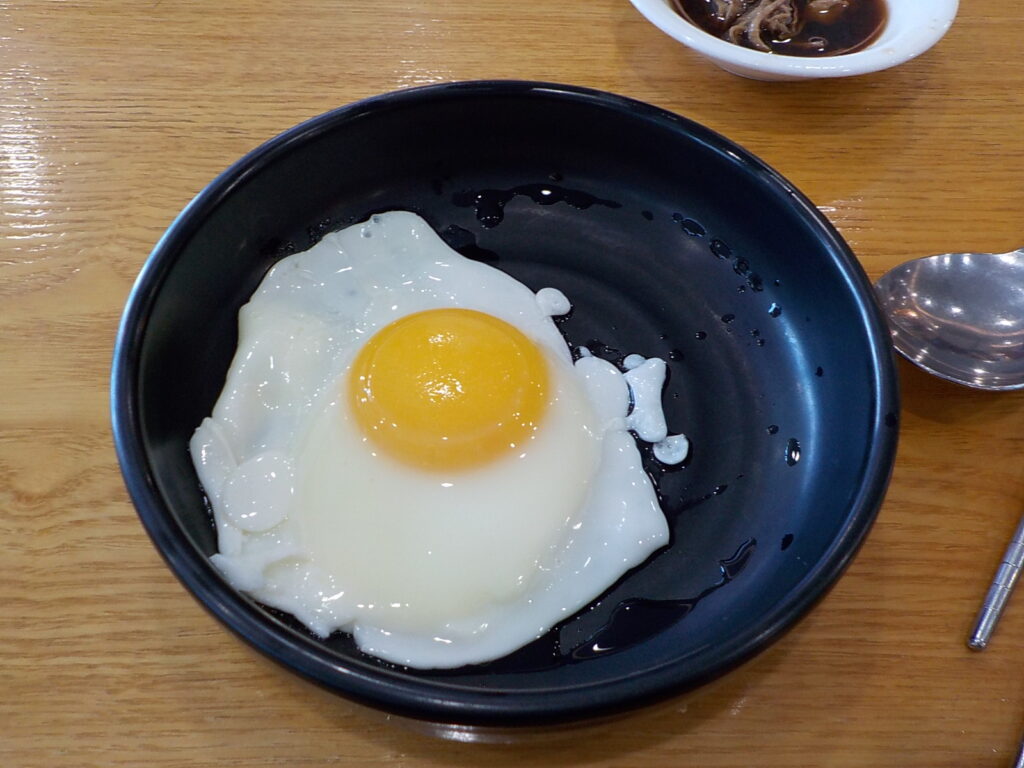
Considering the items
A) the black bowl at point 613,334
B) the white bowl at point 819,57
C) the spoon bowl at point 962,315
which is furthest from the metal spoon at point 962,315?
the white bowl at point 819,57

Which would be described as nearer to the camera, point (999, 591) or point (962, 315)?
point (999, 591)

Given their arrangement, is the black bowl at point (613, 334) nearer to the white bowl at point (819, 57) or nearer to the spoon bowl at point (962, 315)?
the spoon bowl at point (962, 315)

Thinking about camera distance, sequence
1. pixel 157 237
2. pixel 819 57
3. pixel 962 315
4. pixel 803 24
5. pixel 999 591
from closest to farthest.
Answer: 1. pixel 999 591
2. pixel 962 315
3. pixel 157 237
4. pixel 819 57
5. pixel 803 24

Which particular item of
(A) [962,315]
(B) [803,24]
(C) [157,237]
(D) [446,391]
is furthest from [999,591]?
(C) [157,237]

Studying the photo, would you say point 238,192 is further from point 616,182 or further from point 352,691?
point 352,691

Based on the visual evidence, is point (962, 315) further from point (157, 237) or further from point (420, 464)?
point (157, 237)

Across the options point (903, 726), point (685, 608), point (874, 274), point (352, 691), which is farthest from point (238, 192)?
point (903, 726)

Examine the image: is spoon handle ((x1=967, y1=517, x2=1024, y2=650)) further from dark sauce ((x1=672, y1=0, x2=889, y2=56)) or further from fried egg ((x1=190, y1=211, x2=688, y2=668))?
dark sauce ((x1=672, y1=0, x2=889, y2=56))
